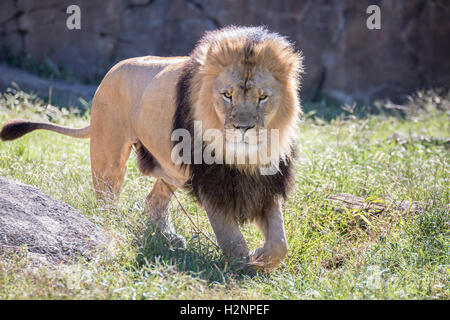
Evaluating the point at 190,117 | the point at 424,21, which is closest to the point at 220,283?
the point at 190,117

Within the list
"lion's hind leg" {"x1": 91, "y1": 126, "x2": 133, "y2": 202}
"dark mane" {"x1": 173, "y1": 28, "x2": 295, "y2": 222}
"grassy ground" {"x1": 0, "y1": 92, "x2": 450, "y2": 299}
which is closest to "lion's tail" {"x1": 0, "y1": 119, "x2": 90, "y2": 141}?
"grassy ground" {"x1": 0, "y1": 92, "x2": 450, "y2": 299}

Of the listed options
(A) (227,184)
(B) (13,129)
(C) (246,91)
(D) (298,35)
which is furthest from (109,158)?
(D) (298,35)

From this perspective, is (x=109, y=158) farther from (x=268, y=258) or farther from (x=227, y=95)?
(x=268, y=258)

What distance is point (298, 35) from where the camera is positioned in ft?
34.7

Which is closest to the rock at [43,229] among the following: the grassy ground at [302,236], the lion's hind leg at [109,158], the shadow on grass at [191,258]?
the grassy ground at [302,236]

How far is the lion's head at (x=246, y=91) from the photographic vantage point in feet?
11.6

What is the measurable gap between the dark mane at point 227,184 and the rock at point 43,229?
2.28 ft

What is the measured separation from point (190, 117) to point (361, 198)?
173 centimetres

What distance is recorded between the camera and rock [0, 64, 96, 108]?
8938 millimetres

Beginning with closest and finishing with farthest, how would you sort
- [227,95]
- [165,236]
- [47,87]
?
[227,95] < [165,236] < [47,87]

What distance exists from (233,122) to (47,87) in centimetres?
649

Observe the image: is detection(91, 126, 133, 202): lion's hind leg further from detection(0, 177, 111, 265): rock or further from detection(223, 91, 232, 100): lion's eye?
detection(223, 91, 232, 100): lion's eye

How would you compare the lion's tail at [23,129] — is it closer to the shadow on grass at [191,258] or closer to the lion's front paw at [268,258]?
the shadow on grass at [191,258]

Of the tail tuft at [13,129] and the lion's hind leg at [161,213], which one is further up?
the tail tuft at [13,129]
